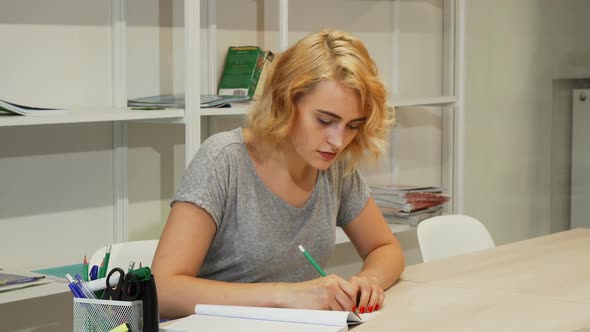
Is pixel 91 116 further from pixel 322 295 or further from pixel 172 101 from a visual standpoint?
pixel 322 295

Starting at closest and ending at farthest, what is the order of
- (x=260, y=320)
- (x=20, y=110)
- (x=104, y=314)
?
(x=104, y=314), (x=260, y=320), (x=20, y=110)

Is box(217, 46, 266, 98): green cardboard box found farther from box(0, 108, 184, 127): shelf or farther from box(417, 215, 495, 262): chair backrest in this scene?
box(417, 215, 495, 262): chair backrest

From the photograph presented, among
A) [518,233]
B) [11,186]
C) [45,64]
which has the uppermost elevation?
Result: [45,64]

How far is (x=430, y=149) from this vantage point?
13.6ft

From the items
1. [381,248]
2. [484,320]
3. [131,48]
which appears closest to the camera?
[484,320]

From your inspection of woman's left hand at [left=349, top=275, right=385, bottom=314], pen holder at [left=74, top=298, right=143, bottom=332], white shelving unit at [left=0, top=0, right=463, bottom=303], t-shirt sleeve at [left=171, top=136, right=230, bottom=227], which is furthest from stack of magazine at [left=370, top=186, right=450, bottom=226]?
pen holder at [left=74, top=298, right=143, bottom=332]

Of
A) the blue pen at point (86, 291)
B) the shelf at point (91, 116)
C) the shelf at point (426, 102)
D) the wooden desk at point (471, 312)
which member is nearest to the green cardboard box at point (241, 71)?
the shelf at point (91, 116)

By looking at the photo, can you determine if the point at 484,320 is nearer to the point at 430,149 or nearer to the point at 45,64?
the point at 45,64

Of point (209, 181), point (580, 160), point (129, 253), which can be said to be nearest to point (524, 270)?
point (209, 181)

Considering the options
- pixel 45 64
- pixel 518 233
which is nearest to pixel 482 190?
pixel 518 233

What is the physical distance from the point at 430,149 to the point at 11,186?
209cm

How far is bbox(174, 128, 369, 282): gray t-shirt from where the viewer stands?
1.95m

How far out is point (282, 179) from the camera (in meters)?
2.06

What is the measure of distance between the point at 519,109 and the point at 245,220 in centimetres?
269
